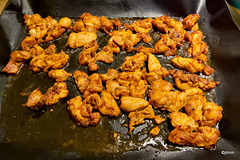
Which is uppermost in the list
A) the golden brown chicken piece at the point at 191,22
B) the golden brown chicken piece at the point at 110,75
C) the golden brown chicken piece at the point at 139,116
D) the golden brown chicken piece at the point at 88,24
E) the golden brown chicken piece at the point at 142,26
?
the golden brown chicken piece at the point at 191,22

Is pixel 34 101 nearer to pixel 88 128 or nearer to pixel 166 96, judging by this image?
pixel 88 128

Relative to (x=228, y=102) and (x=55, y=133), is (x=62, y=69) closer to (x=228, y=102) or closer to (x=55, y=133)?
(x=55, y=133)

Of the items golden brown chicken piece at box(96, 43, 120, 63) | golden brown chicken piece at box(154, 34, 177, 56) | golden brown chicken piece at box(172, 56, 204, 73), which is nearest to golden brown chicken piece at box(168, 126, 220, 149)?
golden brown chicken piece at box(172, 56, 204, 73)

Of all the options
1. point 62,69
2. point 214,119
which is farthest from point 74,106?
point 214,119

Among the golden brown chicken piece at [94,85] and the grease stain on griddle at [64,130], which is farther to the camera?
the golden brown chicken piece at [94,85]

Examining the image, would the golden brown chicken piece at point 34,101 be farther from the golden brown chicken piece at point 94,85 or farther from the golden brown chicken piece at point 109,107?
the golden brown chicken piece at point 109,107

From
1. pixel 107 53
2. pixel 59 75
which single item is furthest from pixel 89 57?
pixel 59 75

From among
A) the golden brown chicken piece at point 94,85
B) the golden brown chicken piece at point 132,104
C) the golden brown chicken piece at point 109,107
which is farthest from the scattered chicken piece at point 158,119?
the golden brown chicken piece at point 94,85
